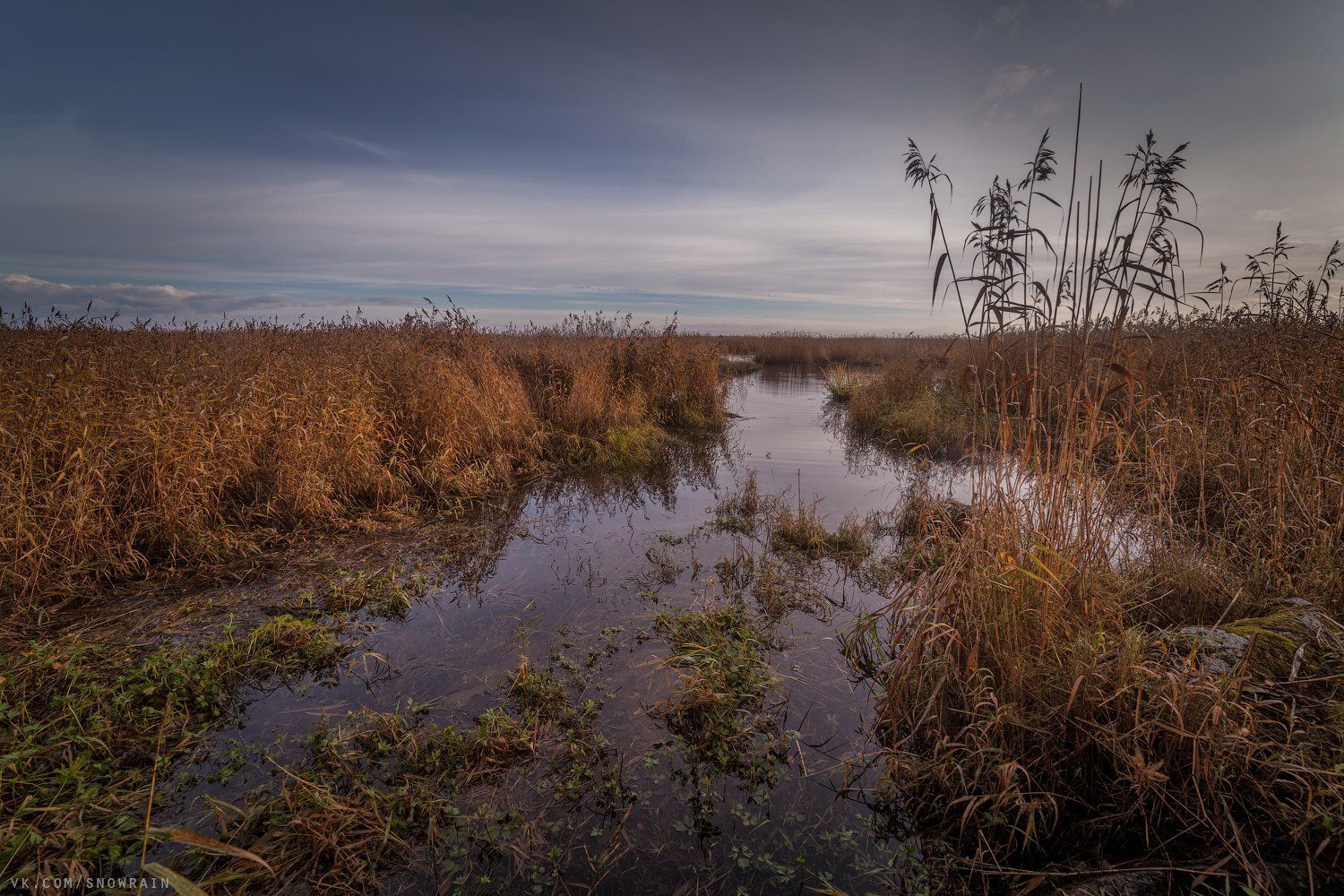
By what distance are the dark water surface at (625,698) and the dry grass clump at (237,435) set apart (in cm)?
146

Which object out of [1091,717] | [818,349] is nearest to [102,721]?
[1091,717]

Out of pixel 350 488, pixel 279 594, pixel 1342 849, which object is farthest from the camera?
pixel 350 488

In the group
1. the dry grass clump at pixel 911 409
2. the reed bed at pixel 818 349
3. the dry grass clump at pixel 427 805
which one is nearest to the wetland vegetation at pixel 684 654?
the dry grass clump at pixel 427 805

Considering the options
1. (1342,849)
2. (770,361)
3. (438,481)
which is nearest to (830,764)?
(1342,849)

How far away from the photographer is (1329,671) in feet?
8.20

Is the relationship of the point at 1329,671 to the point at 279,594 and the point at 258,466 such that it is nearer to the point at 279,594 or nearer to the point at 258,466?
the point at 279,594

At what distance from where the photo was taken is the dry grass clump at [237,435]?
4.35 m

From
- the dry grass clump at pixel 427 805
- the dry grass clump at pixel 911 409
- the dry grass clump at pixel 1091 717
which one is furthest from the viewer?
the dry grass clump at pixel 911 409

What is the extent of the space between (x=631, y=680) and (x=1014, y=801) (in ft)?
7.04

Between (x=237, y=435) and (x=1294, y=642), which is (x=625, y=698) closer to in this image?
(x=1294, y=642)

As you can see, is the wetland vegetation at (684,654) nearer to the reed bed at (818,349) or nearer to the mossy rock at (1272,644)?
the mossy rock at (1272,644)

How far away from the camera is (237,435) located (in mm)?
5418

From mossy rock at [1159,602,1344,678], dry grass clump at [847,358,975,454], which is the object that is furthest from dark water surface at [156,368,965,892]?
dry grass clump at [847,358,975,454]

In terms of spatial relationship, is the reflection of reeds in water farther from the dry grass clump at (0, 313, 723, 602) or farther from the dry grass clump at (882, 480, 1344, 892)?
the dry grass clump at (0, 313, 723, 602)
